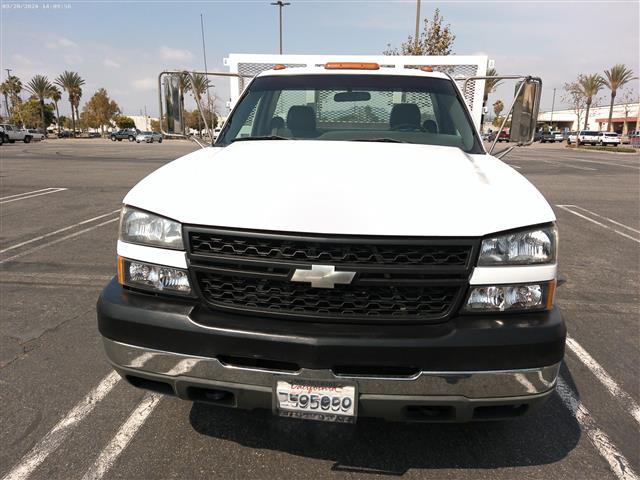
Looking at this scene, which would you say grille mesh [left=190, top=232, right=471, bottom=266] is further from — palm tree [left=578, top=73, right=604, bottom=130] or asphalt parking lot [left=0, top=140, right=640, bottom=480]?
palm tree [left=578, top=73, right=604, bottom=130]

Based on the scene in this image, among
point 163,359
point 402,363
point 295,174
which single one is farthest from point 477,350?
point 163,359

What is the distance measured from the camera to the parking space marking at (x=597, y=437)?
7.95 feet

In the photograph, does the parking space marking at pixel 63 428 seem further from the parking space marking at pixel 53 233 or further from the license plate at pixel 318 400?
the parking space marking at pixel 53 233

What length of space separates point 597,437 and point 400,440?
1.13 metres

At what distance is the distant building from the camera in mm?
81938

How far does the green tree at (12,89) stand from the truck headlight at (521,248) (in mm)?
98994

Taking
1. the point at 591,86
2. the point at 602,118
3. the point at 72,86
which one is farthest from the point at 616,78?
the point at 72,86

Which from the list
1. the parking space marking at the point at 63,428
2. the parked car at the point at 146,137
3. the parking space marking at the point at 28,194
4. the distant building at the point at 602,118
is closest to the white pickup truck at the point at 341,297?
the parking space marking at the point at 63,428

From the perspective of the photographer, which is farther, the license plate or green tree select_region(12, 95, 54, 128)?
green tree select_region(12, 95, 54, 128)

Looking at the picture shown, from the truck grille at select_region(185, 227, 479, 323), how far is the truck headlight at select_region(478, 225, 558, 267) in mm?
82

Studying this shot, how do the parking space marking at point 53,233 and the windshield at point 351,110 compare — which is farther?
the parking space marking at point 53,233

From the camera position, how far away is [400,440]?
2.61 m

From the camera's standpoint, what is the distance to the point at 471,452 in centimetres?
253

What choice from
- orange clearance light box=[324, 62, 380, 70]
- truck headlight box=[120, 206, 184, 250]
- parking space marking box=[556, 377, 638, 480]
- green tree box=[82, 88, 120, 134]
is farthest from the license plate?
green tree box=[82, 88, 120, 134]
